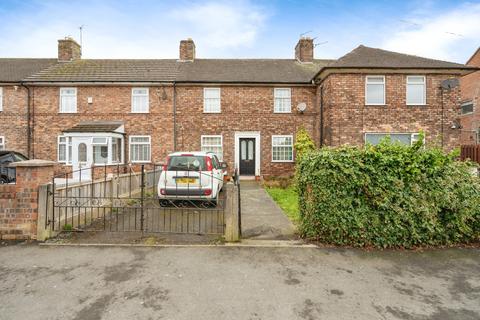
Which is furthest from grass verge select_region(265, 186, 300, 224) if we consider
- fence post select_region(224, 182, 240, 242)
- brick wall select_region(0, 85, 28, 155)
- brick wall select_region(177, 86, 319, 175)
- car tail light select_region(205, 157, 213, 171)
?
brick wall select_region(0, 85, 28, 155)

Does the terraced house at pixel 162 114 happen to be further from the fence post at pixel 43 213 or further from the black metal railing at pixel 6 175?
the fence post at pixel 43 213

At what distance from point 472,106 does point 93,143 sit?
26580 mm

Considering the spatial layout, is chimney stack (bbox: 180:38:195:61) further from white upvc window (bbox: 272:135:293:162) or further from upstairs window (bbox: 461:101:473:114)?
upstairs window (bbox: 461:101:473:114)

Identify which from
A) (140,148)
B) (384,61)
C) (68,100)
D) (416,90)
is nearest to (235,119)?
(140,148)

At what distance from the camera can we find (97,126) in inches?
535

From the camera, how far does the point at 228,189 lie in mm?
4754

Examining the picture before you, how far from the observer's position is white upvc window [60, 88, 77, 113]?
47.1 ft

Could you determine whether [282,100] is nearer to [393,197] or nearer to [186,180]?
[186,180]

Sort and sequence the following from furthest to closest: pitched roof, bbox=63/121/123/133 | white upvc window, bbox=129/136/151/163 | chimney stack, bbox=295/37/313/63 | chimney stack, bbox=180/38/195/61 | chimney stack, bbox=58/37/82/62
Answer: chimney stack, bbox=295/37/313/63 < chimney stack, bbox=180/38/195/61 < chimney stack, bbox=58/37/82/62 < white upvc window, bbox=129/136/151/163 < pitched roof, bbox=63/121/123/133

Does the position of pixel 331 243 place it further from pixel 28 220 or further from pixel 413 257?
pixel 28 220

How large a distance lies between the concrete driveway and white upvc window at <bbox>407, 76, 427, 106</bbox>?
409 inches

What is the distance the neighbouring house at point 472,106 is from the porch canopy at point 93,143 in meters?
23.2

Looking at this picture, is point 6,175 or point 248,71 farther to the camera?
point 248,71

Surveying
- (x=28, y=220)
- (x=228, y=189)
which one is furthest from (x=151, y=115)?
(x=228, y=189)
